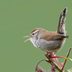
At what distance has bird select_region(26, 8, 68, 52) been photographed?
10.0ft

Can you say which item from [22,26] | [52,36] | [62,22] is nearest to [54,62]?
[62,22]

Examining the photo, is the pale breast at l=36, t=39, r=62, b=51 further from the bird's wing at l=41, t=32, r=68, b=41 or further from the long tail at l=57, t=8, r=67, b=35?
the long tail at l=57, t=8, r=67, b=35

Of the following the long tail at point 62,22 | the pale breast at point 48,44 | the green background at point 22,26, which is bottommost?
the green background at point 22,26

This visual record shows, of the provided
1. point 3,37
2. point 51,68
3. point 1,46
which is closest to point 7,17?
point 3,37

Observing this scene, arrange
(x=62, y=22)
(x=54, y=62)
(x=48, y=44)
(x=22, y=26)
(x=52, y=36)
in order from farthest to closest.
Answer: (x=22, y=26) < (x=48, y=44) < (x=52, y=36) < (x=62, y=22) < (x=54, y=62)

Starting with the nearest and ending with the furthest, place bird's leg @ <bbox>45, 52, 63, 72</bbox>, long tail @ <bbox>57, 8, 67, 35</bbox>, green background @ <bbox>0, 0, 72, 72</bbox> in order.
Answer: bird's leg @ <bbox>45, 52, 63, 72</bbox>, long tail @ <bbox>57, 8, 67, 35</bbox>, green background @ <bbox>0, 0, 72, 72</bbox>

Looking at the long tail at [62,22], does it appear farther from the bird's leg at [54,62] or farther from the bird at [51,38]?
the bird's leg at [54,62]

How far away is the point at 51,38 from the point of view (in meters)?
3.37

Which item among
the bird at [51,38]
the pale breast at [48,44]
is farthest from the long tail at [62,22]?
the pale breast at [48,44]

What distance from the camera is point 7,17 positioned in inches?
504

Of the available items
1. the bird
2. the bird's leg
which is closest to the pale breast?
the bird

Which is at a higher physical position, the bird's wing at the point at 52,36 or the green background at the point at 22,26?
the bird's wing at the point at 52,36

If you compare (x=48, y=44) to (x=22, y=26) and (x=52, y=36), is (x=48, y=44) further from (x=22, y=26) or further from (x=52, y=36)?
(x=22, y=26)

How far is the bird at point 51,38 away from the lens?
3053mm
